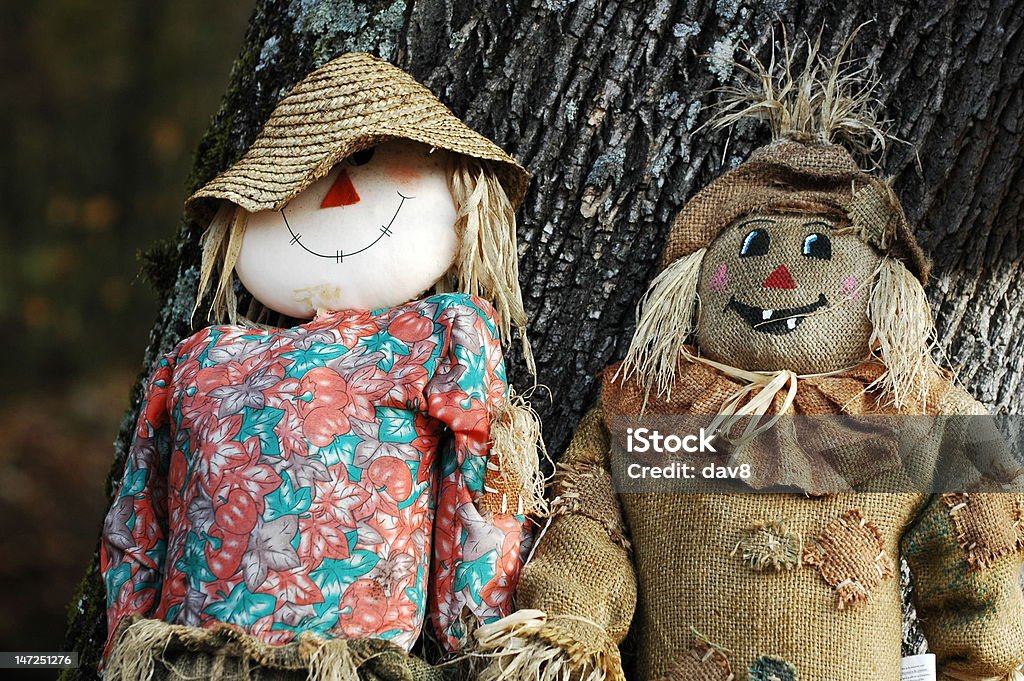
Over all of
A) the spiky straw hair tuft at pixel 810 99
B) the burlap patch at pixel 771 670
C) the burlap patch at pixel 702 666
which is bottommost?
the burlap patch at pixel 702 666

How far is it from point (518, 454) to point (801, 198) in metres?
0.60

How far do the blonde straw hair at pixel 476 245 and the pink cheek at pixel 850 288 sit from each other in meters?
0.51

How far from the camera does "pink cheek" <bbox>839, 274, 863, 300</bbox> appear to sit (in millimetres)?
1711

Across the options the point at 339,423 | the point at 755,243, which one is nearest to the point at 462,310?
A: the point at 339,423

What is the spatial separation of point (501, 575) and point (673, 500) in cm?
29

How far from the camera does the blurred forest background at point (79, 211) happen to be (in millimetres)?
5793

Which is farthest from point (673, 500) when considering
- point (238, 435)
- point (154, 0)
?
point (154, 0)

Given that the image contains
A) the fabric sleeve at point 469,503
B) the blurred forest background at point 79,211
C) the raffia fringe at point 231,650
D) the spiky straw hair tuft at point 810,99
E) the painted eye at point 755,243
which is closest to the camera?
the raffia fringe at point 231,650

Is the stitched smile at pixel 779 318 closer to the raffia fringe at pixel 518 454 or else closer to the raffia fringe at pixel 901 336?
the raffia fringe at pixel 901 336

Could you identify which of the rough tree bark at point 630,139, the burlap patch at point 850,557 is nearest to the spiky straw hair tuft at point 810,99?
the rough tree bark at point 630,139

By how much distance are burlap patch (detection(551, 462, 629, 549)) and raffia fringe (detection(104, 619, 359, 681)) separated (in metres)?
0.41

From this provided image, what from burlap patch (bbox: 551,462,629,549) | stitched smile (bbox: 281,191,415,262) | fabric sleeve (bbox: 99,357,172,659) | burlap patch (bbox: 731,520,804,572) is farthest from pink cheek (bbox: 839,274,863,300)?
fabric sleeve (bbox: 99,357,172,659)

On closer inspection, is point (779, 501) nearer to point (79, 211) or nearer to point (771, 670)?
point (771, 670)

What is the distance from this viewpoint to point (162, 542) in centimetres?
182
